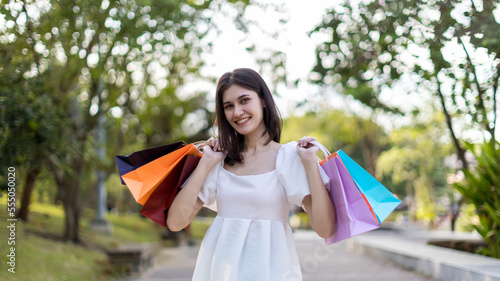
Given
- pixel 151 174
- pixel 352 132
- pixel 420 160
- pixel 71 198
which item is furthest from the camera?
pixel 352 132

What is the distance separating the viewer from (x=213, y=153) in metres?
2.59

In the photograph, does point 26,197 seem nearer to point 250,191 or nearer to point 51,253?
point 51,253

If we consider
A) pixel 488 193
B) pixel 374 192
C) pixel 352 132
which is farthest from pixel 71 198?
pixel 352 132

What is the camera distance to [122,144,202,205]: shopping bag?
2.56 m

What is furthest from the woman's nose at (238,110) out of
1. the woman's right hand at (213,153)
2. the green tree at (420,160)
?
the green tree at (420,160)

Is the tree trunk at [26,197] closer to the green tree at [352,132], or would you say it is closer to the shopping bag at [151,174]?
the shopping bag at [151,174]

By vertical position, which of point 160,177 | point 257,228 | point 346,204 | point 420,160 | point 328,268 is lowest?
point 328,268

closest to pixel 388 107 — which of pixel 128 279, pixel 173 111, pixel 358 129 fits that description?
pixel 128 279

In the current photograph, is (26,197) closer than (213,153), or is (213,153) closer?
(213,153)

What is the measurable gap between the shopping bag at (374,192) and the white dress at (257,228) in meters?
0.15

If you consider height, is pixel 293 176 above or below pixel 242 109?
below

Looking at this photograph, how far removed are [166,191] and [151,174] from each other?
12 cm

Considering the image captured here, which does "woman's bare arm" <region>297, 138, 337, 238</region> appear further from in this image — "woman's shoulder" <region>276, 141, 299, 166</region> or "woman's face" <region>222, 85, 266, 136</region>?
"woman's face" <region>222, 85, 266, 136</region>

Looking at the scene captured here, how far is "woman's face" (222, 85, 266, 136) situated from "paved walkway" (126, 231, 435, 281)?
243 inches
